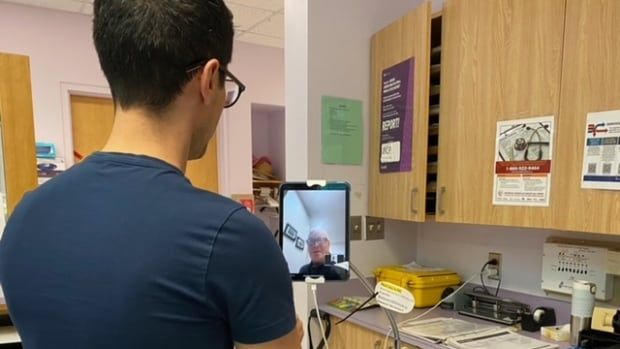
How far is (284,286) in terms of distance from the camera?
22.6 inches

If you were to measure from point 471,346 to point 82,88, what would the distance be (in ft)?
11.2

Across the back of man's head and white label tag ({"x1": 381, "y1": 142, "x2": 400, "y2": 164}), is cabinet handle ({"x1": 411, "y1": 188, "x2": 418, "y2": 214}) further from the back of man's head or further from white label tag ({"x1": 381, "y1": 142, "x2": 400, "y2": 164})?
the back of man's head

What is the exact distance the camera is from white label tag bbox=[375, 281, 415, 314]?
1.03m

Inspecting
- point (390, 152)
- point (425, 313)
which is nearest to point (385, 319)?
point (425, 313)

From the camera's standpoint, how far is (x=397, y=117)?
1771 millimetres

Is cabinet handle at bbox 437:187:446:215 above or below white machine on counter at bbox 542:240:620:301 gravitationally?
above

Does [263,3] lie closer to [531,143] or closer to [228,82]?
[531,143]

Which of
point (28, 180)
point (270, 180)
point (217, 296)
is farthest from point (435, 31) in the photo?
point (270, 180)

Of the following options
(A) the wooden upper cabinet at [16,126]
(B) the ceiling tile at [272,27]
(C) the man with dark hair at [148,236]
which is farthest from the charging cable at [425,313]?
(B) the ceiling tile at [272,27]

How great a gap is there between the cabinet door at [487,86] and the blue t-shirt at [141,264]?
109cm

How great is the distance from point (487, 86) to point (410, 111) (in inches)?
12.5

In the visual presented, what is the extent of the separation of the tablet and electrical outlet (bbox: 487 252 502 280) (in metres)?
0.99

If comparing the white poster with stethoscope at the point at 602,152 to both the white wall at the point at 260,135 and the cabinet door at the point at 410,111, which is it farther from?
the white wall at the point at 260,135

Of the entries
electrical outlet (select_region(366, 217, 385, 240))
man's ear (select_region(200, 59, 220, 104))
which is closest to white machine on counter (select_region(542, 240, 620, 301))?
electrical outlet (select_region(366, 217, 385, 240))
